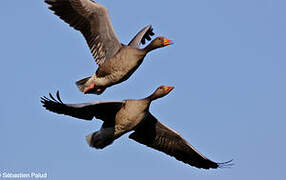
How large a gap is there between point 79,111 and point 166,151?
260 cm

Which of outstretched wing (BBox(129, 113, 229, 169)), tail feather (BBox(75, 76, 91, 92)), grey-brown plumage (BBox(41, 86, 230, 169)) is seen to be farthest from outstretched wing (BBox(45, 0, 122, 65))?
outstretched wing (BBox(129, 113, 229, 169))

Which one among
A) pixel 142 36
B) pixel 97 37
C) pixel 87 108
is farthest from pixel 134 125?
pixel 142 36

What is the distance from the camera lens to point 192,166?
1441cm

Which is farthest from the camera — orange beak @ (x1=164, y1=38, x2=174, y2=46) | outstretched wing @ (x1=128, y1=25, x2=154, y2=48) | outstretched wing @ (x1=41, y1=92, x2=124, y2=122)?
outstretched wing @ (x1=128, y1=25, x2=154, y2=48)

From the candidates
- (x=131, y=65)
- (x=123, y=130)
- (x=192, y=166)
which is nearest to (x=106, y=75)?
(x=131, y=65)

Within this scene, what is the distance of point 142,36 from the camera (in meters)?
15.7

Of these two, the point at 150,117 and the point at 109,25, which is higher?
the point at 109,25

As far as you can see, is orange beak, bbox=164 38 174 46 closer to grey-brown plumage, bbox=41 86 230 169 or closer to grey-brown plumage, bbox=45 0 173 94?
grey-brown plumage, bbox=45 0 173 94

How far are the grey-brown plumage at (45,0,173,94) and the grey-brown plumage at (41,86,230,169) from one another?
90 cm

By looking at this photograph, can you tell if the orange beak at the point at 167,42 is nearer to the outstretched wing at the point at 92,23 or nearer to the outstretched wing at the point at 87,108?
the outstretched wing at the point at 92,23

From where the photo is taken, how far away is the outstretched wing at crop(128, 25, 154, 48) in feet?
50.6

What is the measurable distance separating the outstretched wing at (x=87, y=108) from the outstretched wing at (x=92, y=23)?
149 centimetres

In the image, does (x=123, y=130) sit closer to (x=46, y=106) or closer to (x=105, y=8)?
(x=46, y=106)

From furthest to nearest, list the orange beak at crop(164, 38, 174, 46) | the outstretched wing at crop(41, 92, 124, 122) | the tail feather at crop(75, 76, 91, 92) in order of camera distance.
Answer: the orange beak at crop(164, 38, 174, 46)
the tail feather at crop(75, 76, 91, 92)
the outstretched wing at crop(41, 92, 124, 122)
